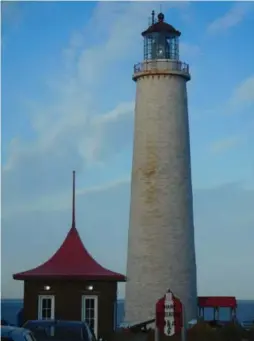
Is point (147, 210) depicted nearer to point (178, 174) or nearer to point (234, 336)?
point (178, 174)

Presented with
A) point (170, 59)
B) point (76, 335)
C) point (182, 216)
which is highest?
point (170, 59)

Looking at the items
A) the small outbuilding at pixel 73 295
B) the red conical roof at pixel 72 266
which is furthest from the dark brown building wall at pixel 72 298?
the red conical roof at pixel 72 266

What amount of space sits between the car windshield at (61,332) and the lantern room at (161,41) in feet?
69.9

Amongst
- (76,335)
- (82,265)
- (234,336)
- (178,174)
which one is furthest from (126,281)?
(76,335)

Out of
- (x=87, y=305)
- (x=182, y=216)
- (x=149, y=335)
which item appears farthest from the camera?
(x=182, y=216)

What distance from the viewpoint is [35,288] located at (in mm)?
34094

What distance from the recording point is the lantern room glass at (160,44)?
123 ft

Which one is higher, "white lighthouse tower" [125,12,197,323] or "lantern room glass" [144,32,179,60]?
"lantern room glass" [144,32,179,60]

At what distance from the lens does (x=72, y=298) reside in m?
33.5

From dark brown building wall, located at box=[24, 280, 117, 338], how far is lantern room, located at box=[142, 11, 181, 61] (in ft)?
30.6

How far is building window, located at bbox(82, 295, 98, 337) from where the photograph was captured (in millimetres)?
33219

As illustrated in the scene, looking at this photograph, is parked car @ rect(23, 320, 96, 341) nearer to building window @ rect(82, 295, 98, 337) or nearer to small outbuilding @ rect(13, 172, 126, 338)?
small outbuilding @ rect(13, 172, 126, 338)

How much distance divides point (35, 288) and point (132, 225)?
468 centimetres

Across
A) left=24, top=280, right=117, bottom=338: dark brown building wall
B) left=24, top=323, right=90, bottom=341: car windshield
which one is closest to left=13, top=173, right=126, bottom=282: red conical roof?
left=24, top=280, right=117, bottom=338: dark brown building wall
